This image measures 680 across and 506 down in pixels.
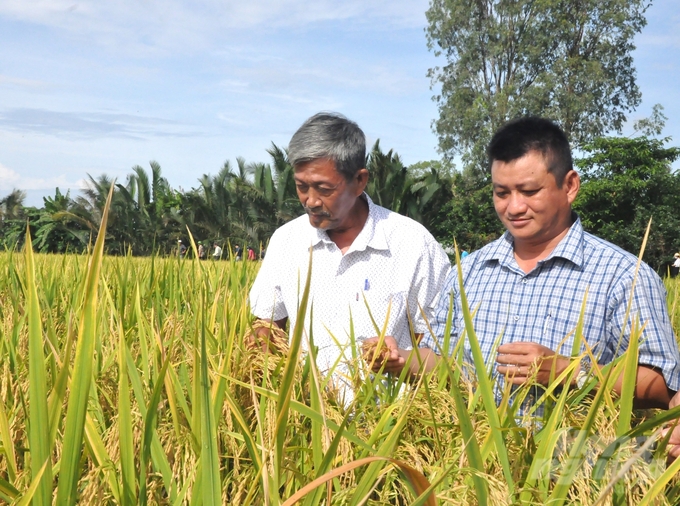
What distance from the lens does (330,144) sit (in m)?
1.76

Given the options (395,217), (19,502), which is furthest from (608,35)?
(19,502)

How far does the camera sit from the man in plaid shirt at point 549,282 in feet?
4.37

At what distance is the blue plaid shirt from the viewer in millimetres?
1333

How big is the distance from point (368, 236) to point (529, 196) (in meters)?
0.50

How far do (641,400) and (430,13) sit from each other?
2299 centimetres

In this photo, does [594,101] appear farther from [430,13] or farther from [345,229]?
[345,229]

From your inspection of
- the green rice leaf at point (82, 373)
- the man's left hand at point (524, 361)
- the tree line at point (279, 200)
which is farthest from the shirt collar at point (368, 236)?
the tree line at point (279, 200)

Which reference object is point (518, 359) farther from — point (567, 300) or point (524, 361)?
point (567, 300)

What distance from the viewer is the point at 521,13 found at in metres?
21.7

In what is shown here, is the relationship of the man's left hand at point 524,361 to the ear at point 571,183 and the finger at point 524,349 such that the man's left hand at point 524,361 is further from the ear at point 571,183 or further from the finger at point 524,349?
the ear at point 571,183

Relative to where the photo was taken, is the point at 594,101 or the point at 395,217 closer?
the point at 395,217

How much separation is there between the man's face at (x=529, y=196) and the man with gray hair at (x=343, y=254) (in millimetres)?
379

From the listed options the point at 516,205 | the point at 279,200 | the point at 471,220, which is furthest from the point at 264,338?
the point at 471,220

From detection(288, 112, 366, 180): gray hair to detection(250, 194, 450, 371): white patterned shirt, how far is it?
18 cm
